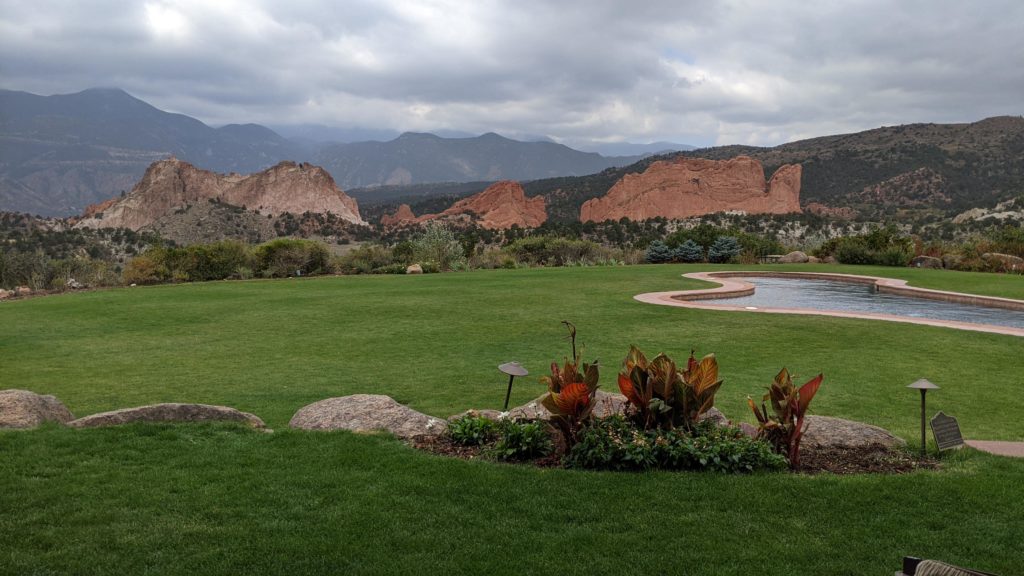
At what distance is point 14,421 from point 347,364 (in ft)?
12.3

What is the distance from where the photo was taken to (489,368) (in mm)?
7969

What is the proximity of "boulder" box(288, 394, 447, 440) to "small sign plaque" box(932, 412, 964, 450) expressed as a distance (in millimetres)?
3438

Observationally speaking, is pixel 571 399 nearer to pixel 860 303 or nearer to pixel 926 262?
pixel 860 303

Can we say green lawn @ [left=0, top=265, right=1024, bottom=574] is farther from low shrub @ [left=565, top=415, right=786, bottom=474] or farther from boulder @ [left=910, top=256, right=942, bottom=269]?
boulder @ [left=910, top=256, right=942, bottom=269]

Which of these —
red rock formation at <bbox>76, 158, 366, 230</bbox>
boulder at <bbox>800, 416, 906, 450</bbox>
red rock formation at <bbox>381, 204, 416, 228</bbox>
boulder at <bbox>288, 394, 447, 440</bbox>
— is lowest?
boulder at <bbox>288, 394, 447, 440</bbox>

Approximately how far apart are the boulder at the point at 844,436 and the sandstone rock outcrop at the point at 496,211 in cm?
6530

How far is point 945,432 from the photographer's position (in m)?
4.38

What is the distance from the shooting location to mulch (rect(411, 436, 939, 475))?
423 cm

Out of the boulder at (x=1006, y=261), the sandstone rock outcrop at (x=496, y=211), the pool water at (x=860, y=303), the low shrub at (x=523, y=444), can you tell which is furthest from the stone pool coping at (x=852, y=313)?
the sandstone rock outcrop at (x=496, y=211)

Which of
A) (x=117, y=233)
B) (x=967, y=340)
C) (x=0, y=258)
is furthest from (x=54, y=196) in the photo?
(x=967, y=340)

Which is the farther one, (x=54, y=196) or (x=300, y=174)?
(x=54, y=196)

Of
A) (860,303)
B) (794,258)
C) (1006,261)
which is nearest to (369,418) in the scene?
(860,303)

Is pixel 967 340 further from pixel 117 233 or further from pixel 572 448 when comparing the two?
pixel 117 233

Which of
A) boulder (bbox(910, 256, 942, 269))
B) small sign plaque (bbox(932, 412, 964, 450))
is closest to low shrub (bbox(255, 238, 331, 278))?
small sign plaque (bbox(932, 412, 964, 450))
